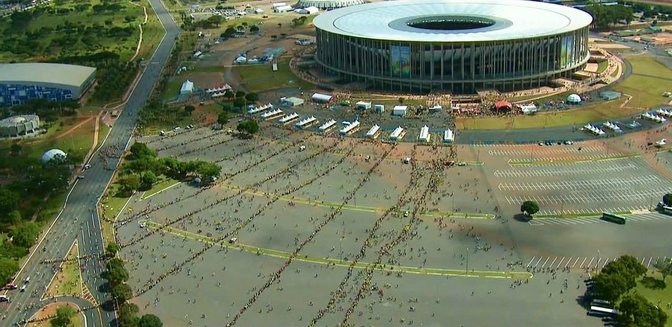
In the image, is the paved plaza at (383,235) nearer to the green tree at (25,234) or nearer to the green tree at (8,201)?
the green tree at (25,234)

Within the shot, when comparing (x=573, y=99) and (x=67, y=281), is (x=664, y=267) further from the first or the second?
(x=573, y=99)

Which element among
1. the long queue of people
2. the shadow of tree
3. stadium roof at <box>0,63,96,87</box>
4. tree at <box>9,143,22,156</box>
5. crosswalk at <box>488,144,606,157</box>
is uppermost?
stadium roof at <box>0,63,96,87</box>

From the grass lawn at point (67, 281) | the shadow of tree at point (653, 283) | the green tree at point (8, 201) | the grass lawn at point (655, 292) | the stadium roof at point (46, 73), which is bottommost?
the grass lawn at point (655, 292)

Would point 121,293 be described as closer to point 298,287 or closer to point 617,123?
point 298,287

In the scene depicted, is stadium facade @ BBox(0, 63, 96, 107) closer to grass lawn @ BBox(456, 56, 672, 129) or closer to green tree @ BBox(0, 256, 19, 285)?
green tree @ BBox(0, 256, 19, 285)

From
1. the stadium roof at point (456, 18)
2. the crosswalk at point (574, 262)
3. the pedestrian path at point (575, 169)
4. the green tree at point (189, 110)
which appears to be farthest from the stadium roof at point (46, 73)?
the crosswalk at point (574, 262)

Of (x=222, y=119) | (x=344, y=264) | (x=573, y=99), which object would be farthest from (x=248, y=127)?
(x=573, y=99)

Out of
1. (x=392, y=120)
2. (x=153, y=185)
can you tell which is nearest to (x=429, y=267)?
(x=153, y=185)

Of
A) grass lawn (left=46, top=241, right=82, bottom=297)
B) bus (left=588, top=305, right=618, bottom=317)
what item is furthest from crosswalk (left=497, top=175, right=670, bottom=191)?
grass lawn (left=46, top=241, right=82, bottom=297)
